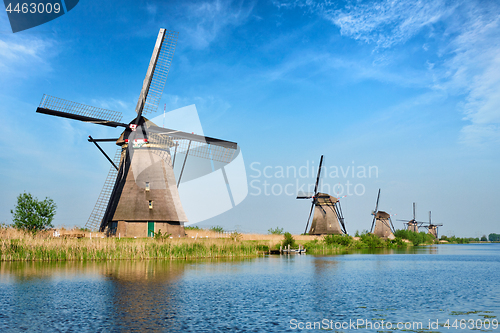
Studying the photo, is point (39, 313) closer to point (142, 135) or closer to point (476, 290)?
point (476, 290)

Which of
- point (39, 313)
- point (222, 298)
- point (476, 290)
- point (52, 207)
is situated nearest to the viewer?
point (39, 313)

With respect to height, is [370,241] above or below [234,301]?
below

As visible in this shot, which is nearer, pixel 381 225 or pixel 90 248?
pixel 90 248

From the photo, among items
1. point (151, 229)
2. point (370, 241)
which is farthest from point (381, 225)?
point (151, 229)

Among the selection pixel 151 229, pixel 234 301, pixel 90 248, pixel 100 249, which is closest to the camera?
pixel 234 301

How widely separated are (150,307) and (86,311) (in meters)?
1.82

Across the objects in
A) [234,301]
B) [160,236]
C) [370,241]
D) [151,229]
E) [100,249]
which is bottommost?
[370,241]

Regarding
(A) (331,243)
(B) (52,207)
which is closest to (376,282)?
(B) (52,207)

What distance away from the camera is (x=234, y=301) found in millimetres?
12992

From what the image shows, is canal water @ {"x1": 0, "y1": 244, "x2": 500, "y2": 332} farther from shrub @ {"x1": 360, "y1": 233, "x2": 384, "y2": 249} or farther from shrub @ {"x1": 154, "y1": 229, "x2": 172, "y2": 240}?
shrub @ {"x1": 360, "y1": 233, "x2": 384, "y2": 249}

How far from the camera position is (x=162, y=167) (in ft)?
101

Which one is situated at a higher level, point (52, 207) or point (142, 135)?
point (142, 135)

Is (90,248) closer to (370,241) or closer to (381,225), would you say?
(370,241)

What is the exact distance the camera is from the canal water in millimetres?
9953
